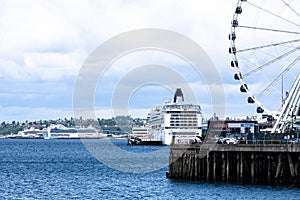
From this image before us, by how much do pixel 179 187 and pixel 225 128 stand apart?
177 ft

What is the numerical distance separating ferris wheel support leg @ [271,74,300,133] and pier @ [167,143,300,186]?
1426 cm

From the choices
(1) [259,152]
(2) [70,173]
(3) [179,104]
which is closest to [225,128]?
(2) [70,173]

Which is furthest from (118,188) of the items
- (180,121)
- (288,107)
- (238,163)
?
(180,121)

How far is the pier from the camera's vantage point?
6544 centimetres

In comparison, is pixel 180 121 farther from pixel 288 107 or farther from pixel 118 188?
pixel 118 188

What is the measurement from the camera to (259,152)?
6662cm

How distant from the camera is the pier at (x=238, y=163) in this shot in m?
65.4

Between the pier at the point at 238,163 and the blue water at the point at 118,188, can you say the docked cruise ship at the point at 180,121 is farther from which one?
the pier at the point at 238,163

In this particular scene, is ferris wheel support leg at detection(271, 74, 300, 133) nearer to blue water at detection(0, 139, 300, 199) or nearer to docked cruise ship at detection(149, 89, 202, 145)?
blue water at detection(0, 139, 300, 199)

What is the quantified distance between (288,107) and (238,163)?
16296 mm

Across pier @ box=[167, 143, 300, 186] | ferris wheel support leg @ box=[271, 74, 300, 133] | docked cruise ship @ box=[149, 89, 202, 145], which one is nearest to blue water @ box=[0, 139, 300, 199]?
pier @ box=[167, 143, 300, 186]

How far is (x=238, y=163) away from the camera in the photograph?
67.8 m

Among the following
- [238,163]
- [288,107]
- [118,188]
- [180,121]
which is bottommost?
[118,188]

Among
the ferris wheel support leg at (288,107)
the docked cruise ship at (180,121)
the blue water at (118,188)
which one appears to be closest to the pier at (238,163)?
the blue water at (118,188)
